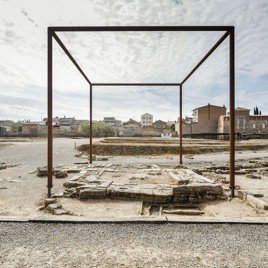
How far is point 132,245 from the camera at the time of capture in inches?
Answer: 122

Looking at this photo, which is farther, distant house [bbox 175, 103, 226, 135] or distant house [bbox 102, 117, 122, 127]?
distant house [bbox 102, 117, 122, 127]

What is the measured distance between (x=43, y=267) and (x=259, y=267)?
2673 millimetres

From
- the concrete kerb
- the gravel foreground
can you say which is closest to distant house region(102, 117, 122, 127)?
the concrete kerb

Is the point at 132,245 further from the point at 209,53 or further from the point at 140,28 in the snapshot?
the point at 209,53

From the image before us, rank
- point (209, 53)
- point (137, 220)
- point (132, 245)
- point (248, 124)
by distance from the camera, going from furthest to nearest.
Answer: point (248, 124) → point (209, 53) → point (137, 220) → point (132, 245)

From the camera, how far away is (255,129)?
54.8 metres

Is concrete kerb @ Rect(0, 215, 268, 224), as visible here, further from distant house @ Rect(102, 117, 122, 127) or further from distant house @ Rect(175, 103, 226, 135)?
distant house @ Rect(102, 117, 122, 127)

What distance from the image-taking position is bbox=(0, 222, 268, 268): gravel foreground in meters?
2.69

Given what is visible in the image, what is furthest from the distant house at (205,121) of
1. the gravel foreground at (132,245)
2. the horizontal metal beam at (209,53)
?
the gravel foreground at (132,245)

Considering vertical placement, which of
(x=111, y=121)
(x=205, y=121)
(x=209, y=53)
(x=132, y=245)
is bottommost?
(x=132, y=245)

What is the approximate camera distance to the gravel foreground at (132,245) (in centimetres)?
269

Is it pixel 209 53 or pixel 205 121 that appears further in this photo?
pixel 205 121

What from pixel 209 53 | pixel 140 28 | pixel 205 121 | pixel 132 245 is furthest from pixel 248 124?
pixel 132 245

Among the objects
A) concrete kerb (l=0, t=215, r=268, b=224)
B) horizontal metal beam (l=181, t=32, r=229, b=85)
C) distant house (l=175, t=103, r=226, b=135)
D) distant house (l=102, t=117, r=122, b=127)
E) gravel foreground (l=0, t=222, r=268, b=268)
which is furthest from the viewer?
distant house (l=102, t=117, r=122, b=127)
